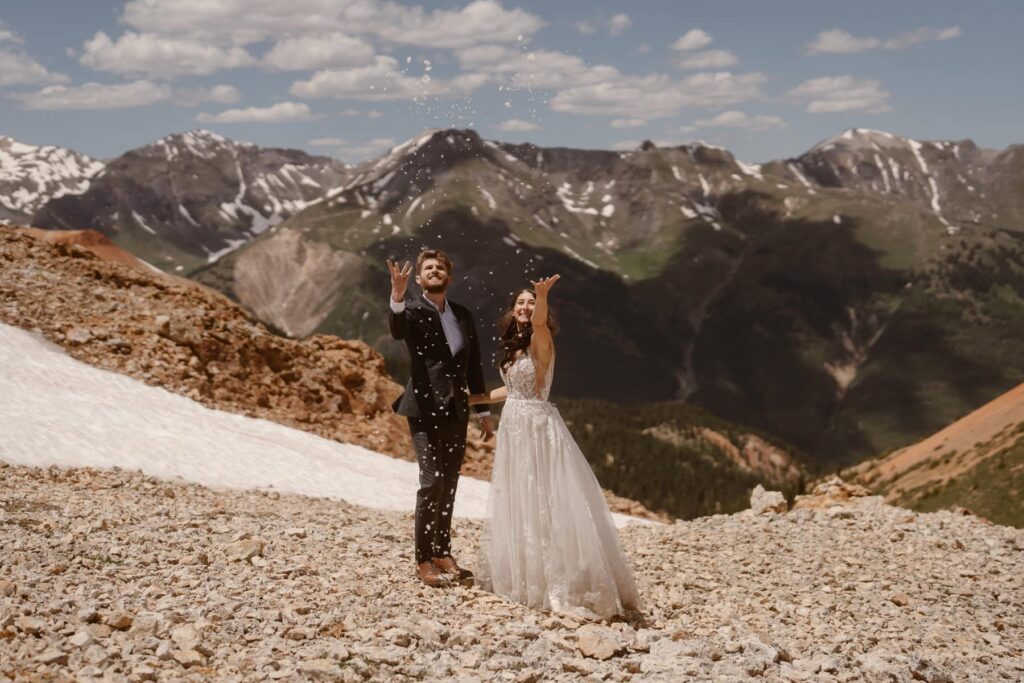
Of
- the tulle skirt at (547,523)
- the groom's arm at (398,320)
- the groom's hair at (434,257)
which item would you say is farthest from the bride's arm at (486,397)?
the groom's hair at (434,257)

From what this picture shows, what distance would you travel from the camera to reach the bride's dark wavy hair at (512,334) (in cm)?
1076

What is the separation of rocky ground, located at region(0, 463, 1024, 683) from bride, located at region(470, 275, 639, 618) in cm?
34

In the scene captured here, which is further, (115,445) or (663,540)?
(115,445)

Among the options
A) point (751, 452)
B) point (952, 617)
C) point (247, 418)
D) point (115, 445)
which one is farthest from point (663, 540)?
point (751, 452)

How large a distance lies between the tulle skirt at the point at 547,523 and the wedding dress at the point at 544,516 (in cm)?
1

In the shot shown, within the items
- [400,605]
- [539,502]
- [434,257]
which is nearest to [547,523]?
[539,502]

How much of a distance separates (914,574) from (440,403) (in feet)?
30.8

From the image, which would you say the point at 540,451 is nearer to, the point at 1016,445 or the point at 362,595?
the point at 362,595

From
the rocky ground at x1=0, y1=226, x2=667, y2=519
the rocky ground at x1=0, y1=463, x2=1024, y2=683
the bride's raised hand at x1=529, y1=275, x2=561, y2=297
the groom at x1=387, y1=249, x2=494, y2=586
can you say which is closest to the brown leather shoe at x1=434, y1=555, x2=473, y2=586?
the rocky ground at x1=0, y1=463, x2=1024, y2=683

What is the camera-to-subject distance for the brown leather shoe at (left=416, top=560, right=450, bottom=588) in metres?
11.1

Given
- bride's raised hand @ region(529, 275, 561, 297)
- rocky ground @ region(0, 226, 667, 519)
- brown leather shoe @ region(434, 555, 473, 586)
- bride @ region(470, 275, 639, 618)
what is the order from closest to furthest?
bride's raised hand @ region(529, 275, 561, 297), bride @ region(470, 275, 639, 618), brown leather shoe @ region(434, 555, 473, 586), rocky ground @ region(0, 226, 667, 519)

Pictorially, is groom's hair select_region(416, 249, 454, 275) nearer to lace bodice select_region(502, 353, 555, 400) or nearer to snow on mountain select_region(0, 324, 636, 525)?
lace bodice select_region(502, 353, 555, 400)

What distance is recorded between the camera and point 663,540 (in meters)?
17.9

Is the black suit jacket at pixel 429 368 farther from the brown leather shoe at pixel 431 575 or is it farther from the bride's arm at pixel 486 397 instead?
the brown leather shoe at pixel 431 575
